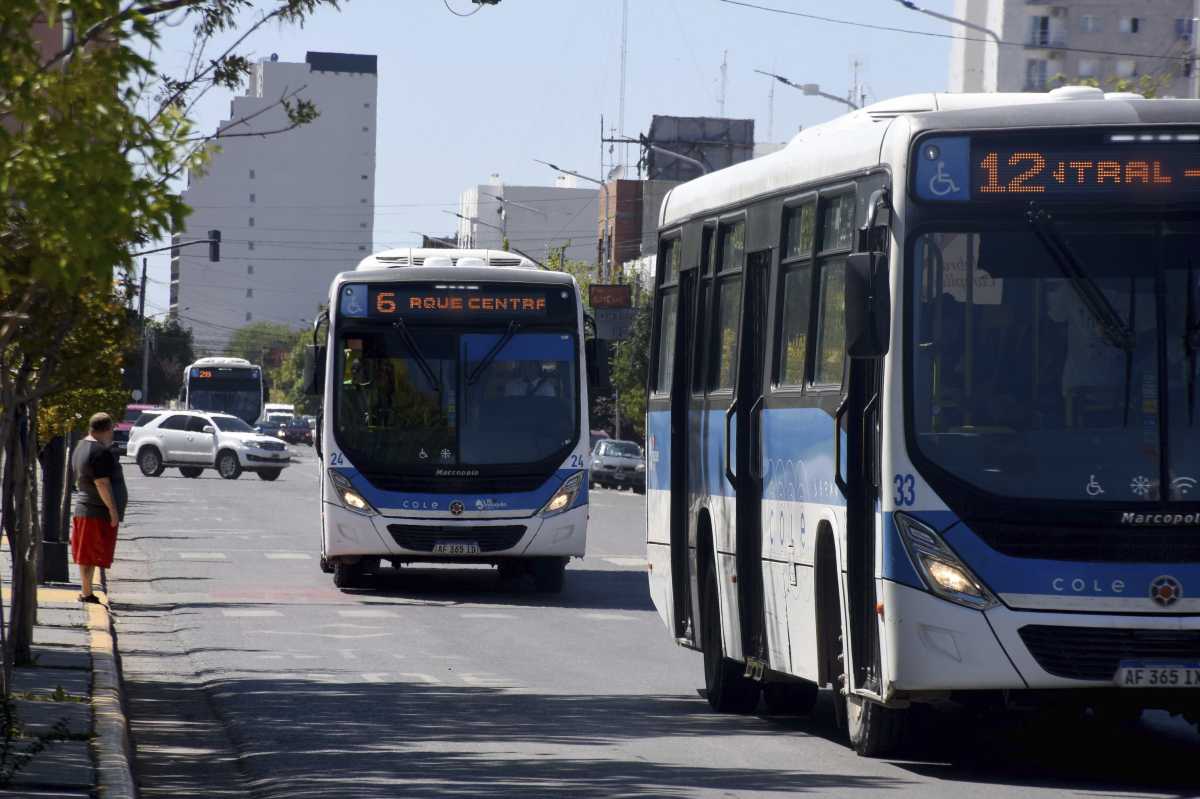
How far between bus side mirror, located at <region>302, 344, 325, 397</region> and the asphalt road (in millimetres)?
2139

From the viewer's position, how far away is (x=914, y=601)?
9.56m

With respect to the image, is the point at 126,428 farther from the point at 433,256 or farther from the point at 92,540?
the point at 92,540

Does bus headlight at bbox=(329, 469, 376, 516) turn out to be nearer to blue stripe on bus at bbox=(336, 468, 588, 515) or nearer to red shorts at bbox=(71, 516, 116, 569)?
blue stripe on bus at bbox=(336, 468, 588, 515)

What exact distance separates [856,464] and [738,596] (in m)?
2.35

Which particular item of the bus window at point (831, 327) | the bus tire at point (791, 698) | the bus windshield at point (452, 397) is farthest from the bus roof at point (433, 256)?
the bus window at point (831, 327)

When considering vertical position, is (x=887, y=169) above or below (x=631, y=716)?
above

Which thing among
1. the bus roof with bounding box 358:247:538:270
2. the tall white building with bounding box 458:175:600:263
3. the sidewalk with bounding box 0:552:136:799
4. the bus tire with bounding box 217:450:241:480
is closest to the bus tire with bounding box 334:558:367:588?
the bus roof with bounding box 358:247:538:270

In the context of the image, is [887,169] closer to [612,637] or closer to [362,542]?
[612,637]

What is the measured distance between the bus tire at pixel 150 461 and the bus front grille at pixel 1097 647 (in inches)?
2201

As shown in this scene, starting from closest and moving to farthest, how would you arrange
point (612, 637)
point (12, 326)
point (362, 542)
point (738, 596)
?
point (12, 326) < point (738, 596) < point (612, 637) < point (362, 542)

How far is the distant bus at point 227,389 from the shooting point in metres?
80.9

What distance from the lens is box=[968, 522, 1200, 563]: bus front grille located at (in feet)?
31.2

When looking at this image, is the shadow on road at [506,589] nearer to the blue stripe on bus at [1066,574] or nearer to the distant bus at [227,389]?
the blue stripe on bus at [1066,574]

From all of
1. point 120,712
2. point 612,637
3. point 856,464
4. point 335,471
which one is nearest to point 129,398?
point 335,471
